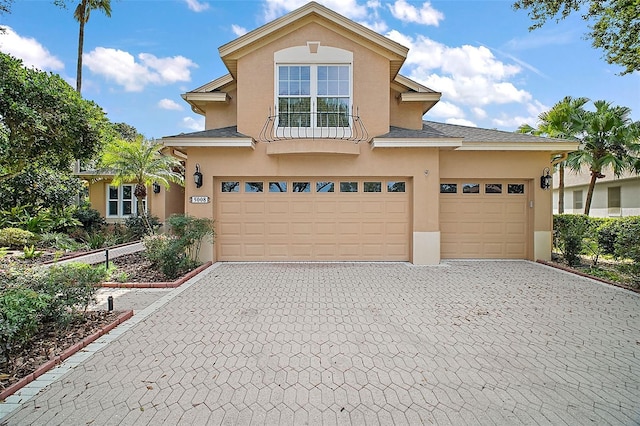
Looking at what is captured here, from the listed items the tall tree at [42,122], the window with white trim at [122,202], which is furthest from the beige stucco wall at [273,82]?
the window with white trim at [122,202]

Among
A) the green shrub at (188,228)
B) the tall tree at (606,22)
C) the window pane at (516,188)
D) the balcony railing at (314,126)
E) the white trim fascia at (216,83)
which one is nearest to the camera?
the tall tree at (606,22)

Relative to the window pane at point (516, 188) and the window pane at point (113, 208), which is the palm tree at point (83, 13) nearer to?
the window pane at point (113, 208)

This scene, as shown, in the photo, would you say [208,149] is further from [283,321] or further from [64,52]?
[64,52]

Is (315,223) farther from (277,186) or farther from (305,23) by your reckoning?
(305,23)

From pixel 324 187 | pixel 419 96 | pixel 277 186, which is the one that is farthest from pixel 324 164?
pixel 419 96

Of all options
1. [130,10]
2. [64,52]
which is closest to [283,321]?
[130,10]

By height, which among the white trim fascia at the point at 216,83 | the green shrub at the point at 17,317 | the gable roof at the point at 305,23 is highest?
the gable roof at the point at 305,23

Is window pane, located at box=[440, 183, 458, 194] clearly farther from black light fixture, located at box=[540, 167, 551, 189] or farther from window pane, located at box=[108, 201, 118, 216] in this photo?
window pane, located at box=[108, 201, 118, 216]

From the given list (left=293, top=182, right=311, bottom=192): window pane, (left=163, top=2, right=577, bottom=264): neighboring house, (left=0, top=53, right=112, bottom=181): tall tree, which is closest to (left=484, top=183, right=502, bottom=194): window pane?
(left=163, top=2, right=577, bottom=264): neighboring house

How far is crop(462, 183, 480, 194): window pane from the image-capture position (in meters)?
10.9

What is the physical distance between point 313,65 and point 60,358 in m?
9.62

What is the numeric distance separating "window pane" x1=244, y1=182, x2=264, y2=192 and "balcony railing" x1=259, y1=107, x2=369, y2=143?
146 centimetres

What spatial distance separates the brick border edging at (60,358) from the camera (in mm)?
3235

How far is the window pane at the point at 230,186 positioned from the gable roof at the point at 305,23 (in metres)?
3.99
